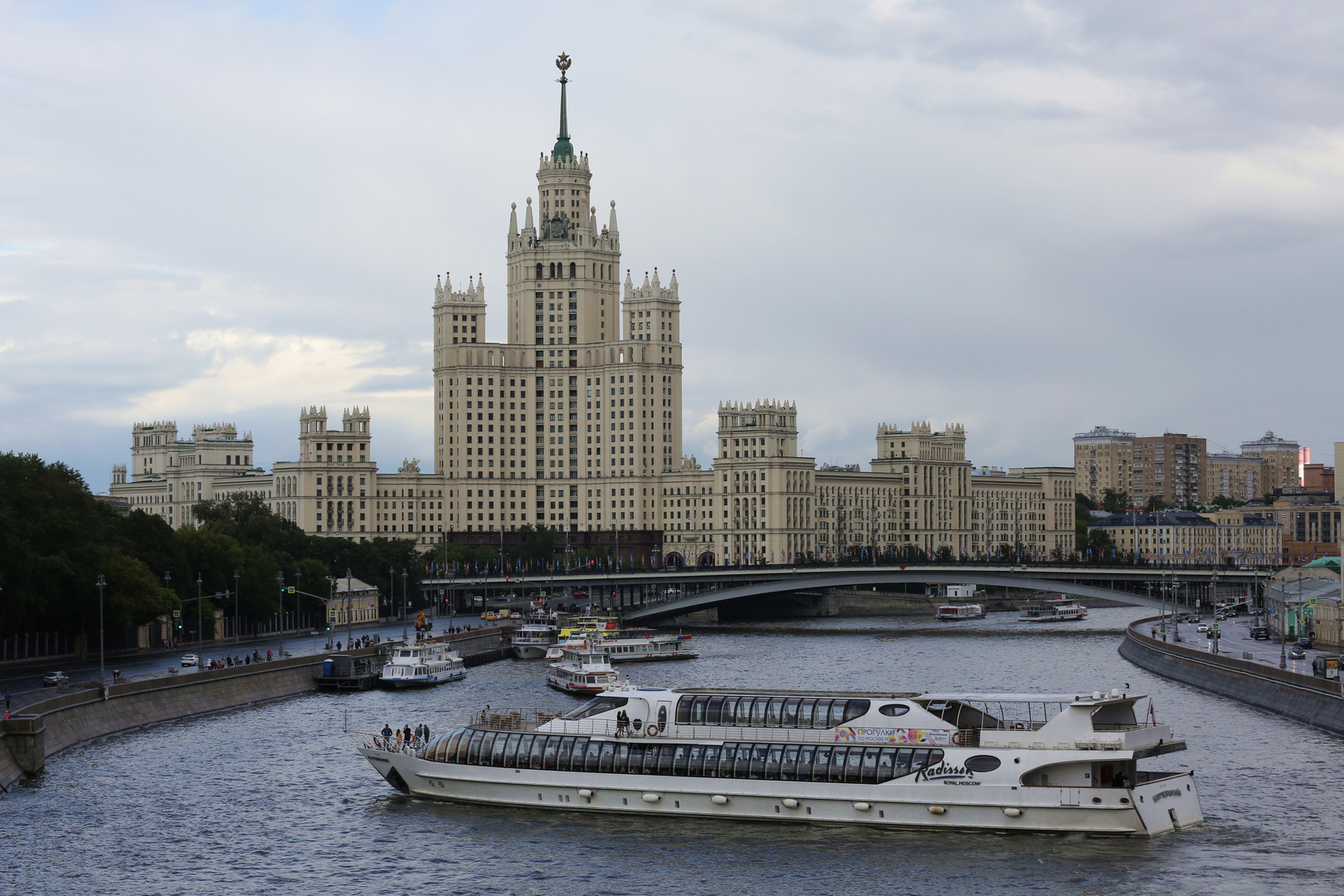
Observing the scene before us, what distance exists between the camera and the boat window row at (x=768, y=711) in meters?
74.2

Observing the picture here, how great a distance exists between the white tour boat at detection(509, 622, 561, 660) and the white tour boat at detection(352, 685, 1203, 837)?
8866 cm

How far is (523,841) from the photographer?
231 feet

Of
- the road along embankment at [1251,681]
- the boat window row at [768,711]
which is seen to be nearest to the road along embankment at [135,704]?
the boat window row at [768,711]

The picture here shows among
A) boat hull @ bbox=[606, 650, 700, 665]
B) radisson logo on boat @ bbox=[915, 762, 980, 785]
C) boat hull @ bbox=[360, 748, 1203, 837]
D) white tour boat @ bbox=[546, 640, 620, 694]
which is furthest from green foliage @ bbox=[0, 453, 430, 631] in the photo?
radisson logo on boat @ bbox=[915, 762, 980, 785]

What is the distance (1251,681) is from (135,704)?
224ft

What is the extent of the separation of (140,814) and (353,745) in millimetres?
22126

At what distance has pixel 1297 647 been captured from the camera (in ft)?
420

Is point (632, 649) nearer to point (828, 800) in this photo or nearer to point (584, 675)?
point (584, 675)

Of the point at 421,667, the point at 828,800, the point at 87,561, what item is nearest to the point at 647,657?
the point at 421,667

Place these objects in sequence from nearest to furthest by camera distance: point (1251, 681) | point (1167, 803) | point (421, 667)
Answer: point (1167, 803)
point (1251, 681)
point (421, 667)

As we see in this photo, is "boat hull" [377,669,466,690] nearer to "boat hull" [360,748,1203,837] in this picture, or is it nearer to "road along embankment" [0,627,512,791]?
"road along embankment" [0,627,512,791]

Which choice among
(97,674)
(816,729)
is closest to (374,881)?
(816,729)

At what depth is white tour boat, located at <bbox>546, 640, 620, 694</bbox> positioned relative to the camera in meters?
130

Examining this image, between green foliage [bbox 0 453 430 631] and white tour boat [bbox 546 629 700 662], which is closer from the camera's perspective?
green foliage [bbox 0 453 430 631]
